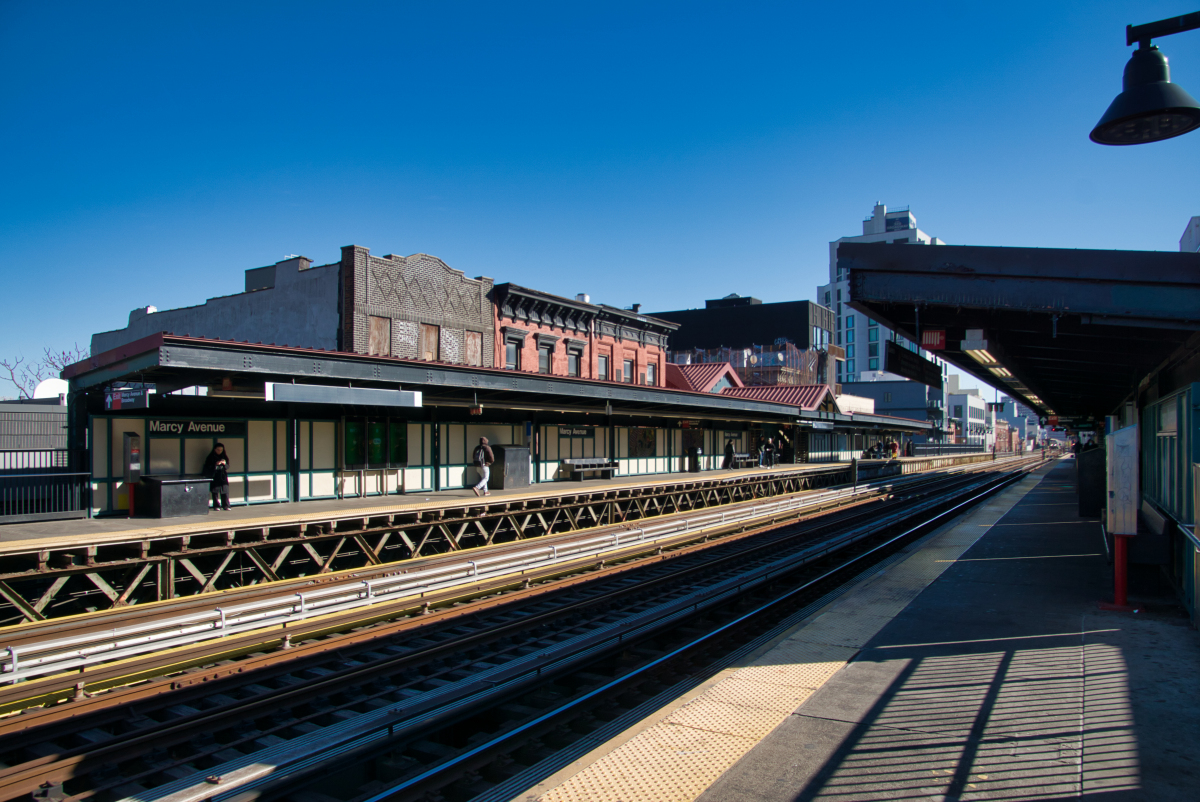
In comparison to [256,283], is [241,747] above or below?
below

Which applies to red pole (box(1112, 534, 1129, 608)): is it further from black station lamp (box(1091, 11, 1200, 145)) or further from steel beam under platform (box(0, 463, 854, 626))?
steel beam under platform (box(0, 463, 854, 626))

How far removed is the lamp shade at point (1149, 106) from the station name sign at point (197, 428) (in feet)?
49.0

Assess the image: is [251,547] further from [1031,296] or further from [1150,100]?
[1150,100]

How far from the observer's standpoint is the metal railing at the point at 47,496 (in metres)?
12.1

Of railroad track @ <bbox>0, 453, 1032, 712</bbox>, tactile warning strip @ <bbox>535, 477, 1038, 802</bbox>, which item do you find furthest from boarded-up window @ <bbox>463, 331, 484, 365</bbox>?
tactile warning strip @ <bbox>535, 477, 1038, 802</bbox>

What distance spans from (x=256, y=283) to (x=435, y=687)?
31489mm

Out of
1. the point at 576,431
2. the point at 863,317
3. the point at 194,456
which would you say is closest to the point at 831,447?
the point at 576,431

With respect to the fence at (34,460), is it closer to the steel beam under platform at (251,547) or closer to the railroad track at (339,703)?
the steel beam under platform at (251,547)

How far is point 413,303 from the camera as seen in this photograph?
1089 inches

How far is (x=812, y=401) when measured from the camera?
34.4 metres

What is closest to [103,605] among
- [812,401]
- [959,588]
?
[959,588]

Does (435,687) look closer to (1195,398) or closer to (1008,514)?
(1195,398)

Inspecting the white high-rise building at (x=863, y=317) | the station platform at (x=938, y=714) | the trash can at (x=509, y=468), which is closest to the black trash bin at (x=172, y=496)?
the trash can at (x=509, y=468)

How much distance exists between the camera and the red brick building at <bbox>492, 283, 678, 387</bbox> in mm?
30969
